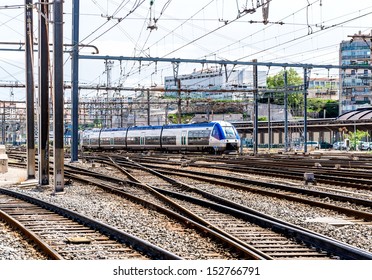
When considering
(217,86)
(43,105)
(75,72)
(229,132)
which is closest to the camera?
(43,105)

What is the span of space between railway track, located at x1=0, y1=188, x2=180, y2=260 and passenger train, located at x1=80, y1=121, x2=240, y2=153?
3409 cm

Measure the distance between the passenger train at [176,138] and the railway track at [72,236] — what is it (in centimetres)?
3409

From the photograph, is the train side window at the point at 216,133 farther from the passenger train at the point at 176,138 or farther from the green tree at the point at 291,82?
the green tree at the point at 291,82

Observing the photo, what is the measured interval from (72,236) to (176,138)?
42.7 meters

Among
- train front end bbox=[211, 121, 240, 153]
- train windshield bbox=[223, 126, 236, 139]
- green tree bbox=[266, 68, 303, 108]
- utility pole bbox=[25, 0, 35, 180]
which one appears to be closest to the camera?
utility pole bbox=[25, 0, 35, 180]

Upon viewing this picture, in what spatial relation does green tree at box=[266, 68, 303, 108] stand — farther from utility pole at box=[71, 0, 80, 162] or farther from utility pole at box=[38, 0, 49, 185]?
utility pole at box=[38, 0, 49, 185]

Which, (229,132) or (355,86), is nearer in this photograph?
(229,132)

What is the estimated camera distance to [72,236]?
37.1 ft

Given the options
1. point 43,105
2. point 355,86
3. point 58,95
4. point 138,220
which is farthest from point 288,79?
point 138,220

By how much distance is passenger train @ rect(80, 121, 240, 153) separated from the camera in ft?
163

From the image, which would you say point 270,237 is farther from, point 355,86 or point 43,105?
point 355,86

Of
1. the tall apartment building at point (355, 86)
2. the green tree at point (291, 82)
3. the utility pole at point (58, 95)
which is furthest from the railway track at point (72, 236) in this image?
the green tree at point (291, 82)

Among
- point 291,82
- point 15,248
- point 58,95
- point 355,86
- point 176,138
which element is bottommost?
point 15,248

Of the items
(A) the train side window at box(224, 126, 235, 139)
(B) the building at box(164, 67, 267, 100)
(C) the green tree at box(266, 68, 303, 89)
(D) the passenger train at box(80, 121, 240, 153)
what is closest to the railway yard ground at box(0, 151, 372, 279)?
(B) the building at box(164, 67, 267, 100)
